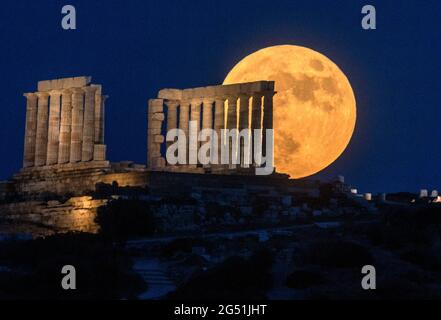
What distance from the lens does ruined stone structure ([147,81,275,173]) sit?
267 ft

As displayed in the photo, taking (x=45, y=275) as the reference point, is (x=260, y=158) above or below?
above

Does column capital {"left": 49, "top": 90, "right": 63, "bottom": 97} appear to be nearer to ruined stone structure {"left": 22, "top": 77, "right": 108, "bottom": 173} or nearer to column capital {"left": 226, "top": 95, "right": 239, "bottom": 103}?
ruined stone structure {"left": 22, "top": 77, "right": 108, "bottom": 173}

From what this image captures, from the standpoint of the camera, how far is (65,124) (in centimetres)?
8219

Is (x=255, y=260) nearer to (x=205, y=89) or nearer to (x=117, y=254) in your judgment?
(x=117, y=254)

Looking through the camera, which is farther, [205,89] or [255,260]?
[205,89]

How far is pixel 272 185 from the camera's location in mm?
76312

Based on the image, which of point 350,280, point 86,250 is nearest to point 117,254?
point 86,250

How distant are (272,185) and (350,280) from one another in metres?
22.5

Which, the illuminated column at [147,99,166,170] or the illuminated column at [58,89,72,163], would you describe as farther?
the illuminated column at [147,99,166,170]

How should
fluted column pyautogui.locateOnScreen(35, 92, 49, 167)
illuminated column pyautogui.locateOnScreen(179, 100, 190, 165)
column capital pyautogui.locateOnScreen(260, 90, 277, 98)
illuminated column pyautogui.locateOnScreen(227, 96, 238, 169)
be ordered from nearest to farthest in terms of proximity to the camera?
column capital pyautogui.locateOnScreen(260, 90, 277, 98)
illuminated column pyautogui.locateOnScreen(227, 96, 238, 169)
fluted column pyautogui.locateOnScreen(35, 92, 49, 167)
illuminated column pyautogui.locateOnScreen(179, 100, 190, 165)

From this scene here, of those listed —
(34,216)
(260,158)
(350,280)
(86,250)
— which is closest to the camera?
(350,280)

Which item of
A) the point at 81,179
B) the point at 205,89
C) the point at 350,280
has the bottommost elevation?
the point at 350,280

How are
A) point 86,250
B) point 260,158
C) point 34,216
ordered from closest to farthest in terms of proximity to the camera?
point 86,250, point 34,216, point 260,158

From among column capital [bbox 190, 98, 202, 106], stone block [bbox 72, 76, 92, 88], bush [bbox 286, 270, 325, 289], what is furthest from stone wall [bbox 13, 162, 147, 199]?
bush [bbox 286, 270, 325, 289]
